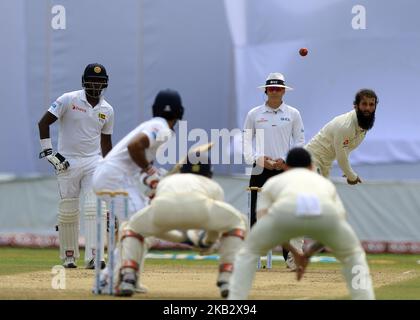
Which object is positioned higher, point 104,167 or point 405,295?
point 104,167

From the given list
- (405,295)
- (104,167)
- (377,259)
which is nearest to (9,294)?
(104,167)

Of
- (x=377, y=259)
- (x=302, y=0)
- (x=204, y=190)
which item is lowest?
(x=377, y=259)

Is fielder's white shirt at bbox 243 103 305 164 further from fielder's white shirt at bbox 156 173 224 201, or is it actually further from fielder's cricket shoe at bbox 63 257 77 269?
fielder's white shirt at bbox 156 173 224 201

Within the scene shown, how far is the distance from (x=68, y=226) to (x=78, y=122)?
1.05m

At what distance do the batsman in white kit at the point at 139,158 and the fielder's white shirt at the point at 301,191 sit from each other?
1.36 m

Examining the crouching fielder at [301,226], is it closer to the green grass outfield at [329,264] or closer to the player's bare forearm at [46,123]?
the green grass outfield at [329,264]

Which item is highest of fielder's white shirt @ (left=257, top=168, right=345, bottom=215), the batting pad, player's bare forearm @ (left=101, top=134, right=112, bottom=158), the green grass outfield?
fielder's white shirt @ (left=257, top=168, right=345, bottom=215)

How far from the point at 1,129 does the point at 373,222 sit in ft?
18.0

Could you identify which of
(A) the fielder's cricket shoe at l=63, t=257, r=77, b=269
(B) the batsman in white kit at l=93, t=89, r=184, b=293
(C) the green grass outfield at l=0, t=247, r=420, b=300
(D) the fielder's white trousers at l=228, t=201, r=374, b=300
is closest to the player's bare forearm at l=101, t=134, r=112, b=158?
(A) the fielder's cricket shoe at l=63, t=257, r=77, b=269

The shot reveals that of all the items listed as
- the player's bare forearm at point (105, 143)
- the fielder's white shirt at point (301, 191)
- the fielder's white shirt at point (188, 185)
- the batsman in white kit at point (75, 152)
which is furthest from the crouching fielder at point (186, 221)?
the player's bare forearm at point (105, 143)

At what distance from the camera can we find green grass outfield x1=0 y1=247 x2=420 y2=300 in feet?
33.0

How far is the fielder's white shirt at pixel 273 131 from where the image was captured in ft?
40.6

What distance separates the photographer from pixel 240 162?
1698 centimetres

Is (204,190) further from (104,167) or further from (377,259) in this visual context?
(377,259)
